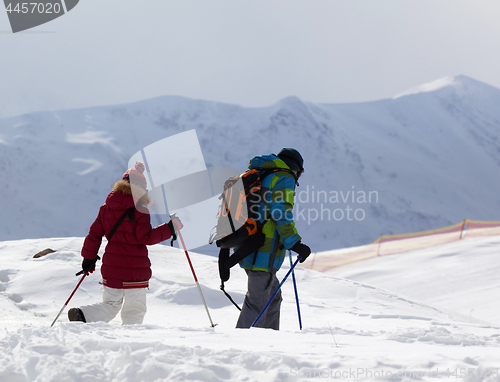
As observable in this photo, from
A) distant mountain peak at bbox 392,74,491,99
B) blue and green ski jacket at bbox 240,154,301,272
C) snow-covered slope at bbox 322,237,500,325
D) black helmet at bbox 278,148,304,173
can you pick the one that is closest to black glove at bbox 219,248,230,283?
blue and green ski jacket at bbox 240,154,301,272

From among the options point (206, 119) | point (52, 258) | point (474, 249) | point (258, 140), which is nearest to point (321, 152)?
point (258, 140)

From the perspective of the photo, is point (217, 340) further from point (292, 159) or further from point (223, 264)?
point (292, 159)

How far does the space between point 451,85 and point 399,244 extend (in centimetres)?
5238

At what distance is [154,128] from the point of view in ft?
129

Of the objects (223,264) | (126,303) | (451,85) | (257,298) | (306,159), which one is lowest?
(306,159)

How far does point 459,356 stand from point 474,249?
33.6 feet

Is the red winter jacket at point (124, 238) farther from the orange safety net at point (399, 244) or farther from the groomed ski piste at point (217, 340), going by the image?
the orange safety net at point (399, 244)

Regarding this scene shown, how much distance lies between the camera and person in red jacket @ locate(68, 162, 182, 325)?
3.54 m

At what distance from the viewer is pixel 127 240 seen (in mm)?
3572

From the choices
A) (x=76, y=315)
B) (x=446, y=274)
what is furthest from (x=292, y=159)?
(x=446, y=274)

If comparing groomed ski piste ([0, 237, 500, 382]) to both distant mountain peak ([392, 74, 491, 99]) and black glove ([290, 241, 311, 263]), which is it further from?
distant mountain peak ([392, 74, 491, 99])

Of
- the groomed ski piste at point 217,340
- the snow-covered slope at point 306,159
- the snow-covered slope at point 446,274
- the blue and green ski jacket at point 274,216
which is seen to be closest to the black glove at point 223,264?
the blue and green ski jacket at point 274,216

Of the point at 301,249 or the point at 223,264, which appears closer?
the point at 301,249

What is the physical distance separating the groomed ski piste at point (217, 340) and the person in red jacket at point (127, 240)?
331 millimetres
